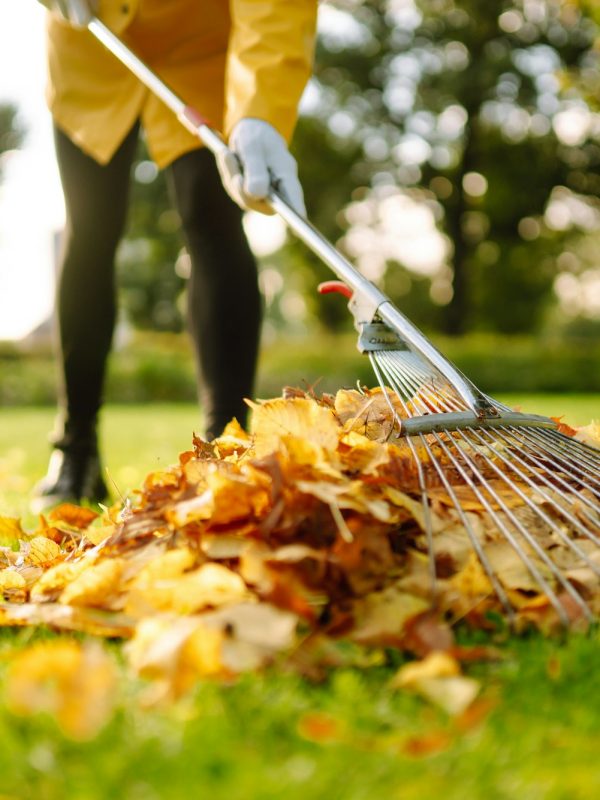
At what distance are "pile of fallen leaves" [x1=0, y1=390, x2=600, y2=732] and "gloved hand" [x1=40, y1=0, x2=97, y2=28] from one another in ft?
4.68

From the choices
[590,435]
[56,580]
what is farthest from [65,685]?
[590,435]

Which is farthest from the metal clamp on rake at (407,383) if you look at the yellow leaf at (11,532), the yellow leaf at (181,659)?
the yellow leaf at (11,532)

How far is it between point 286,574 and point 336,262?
891mm

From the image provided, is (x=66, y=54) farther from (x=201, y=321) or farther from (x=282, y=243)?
(x=282, y=243)

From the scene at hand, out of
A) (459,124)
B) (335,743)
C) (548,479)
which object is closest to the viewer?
(335,743)

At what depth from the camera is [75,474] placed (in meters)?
2.56

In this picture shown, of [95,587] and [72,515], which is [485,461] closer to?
[95,587]

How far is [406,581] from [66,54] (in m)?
2.02

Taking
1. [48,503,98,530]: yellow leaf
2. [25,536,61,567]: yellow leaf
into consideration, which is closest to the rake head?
[25,536,61,567]: yellow leaf

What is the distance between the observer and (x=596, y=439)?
1.79 m

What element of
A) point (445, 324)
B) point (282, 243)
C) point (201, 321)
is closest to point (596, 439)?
point (201, 321)

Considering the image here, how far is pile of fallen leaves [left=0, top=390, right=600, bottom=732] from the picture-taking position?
3.25 feet

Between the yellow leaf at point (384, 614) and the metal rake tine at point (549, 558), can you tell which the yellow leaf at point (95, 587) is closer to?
the yellow leaf at point (384, 614)

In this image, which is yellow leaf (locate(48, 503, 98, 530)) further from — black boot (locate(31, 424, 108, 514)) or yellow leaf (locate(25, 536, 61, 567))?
black boot (locate(31, 424, 108, 514))
